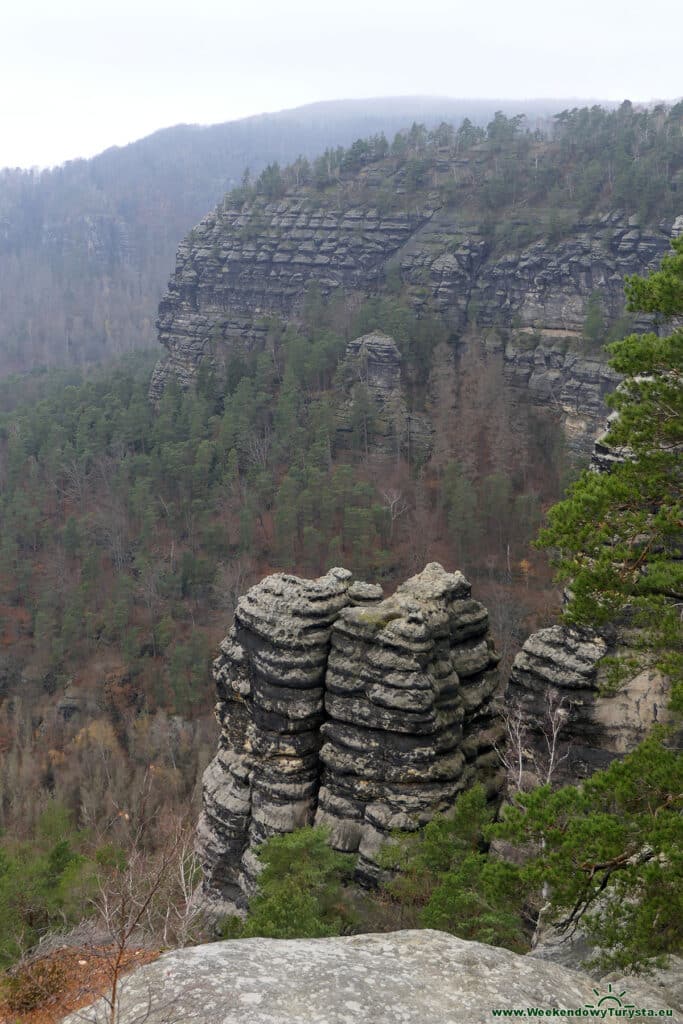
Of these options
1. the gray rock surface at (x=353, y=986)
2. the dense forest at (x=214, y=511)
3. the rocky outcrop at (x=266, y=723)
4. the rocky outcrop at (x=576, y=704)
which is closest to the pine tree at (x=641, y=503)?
the gray rock surface at (x=353, y=986)

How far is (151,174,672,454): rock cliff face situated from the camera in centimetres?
6931

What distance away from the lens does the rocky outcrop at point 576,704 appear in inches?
653

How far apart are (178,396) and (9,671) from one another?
27.7 m

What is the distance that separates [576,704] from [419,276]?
67830mm

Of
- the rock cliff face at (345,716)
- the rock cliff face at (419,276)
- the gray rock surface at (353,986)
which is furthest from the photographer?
the rock cliff face at (419,276)

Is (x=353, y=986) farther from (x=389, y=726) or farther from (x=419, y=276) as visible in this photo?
(x=419, y=276)

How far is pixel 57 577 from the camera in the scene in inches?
2279

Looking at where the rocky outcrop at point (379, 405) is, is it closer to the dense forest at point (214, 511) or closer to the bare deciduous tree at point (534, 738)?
the dense forest at point (214, 511)

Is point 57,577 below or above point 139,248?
below

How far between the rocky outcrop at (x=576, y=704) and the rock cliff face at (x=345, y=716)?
1.40m

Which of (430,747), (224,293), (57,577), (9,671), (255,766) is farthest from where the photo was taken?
(224,293)

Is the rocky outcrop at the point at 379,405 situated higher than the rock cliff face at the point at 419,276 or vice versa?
the rock cliff face at the point at 419,276

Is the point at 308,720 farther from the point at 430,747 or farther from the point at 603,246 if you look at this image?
the point at 603,246

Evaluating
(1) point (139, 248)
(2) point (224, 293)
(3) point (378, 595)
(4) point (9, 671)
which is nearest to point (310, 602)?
(3) point (378, 595)
